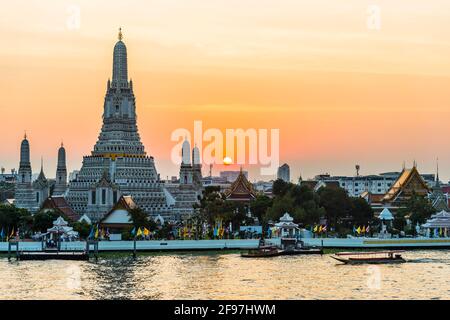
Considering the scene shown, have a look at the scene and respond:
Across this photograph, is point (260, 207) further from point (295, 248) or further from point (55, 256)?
point (55, 256)

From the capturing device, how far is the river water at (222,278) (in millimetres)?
34125

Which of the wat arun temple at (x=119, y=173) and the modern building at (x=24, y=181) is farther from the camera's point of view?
the modern building at (x=24, y=181)

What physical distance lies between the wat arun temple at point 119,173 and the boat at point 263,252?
19.1 metres

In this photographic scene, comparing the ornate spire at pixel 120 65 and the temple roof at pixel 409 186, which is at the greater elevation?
the ornate spire at pixel 120 65

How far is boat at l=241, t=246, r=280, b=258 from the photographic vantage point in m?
50.7

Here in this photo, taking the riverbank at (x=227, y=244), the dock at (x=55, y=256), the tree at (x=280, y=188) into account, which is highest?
the tree at (x=280, y=188)

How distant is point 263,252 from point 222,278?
1220 cm

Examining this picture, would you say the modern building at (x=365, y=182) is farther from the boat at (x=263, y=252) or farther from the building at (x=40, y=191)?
the boat at (x=263, y=252)

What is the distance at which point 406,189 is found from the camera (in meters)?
79.2

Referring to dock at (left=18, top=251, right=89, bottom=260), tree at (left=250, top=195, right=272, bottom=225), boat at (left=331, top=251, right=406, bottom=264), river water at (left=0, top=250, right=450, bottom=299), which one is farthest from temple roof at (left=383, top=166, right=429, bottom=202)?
dock at (left=18, top=251, right=89, bottom=260)

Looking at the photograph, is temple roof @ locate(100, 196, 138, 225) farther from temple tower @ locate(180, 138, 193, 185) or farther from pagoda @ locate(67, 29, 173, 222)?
temple tower @ locate(180, 138, 193, 185)

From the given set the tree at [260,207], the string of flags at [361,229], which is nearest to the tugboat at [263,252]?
the string of flags at [361,229]

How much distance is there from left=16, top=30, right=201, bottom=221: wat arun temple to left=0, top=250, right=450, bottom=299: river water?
2009cm
